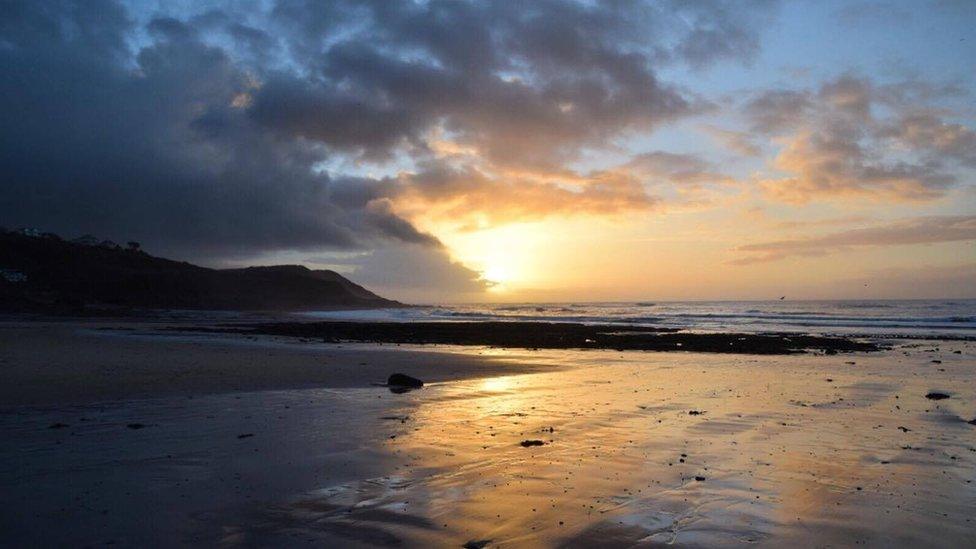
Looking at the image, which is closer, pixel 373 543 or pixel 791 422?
pixel 373 543

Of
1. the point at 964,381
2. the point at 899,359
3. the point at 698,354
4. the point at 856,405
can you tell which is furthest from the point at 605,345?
the point at 856,405

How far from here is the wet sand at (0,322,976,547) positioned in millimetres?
6117

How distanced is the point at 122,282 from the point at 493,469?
108 metres

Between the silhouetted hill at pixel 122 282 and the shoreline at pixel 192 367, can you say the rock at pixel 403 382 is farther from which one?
the silhouetted hill at pixel 122 282

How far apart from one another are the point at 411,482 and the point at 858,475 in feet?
21.0

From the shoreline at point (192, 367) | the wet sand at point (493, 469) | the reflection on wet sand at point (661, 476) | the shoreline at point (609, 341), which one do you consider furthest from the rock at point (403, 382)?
the shoreline at point (609, 341)

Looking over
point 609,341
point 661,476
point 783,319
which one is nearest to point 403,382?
point 661,476

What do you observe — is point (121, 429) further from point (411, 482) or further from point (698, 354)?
point (698, 354)

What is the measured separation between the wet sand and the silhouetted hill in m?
68.5

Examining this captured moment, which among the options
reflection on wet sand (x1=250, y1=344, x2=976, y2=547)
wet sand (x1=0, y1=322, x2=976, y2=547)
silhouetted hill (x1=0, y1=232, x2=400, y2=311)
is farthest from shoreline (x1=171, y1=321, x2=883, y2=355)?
silhouetted hill (x1=0, y1=232, x2=400, y2=311)

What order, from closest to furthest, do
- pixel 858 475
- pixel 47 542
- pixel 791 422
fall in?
pixel 47 542 → pixel 858 475 → pixel 791 422

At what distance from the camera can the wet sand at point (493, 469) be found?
6.12 meters

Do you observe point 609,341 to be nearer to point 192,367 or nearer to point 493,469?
point 192,367

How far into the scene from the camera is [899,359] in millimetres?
26078
